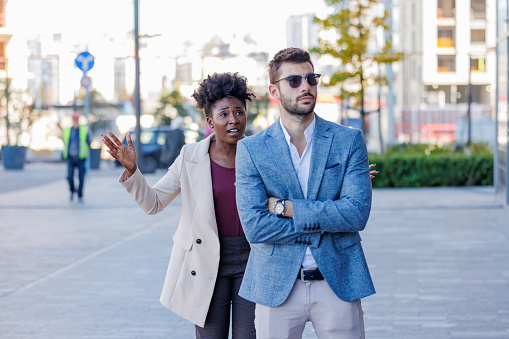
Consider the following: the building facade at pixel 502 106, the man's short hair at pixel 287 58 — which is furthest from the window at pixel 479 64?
the man's short hair at pixel 287 58

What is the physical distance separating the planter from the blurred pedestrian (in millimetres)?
24740

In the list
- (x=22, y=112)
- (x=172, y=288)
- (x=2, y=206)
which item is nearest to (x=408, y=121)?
(x=22, y=112)

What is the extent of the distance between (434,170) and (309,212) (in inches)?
585

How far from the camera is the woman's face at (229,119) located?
12.1 feet

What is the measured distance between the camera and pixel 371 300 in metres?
6.55

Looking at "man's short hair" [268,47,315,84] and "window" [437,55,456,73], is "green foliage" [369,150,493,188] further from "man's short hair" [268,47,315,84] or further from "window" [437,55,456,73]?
"window" [437,55,456,73]

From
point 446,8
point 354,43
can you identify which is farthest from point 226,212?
point 446,8

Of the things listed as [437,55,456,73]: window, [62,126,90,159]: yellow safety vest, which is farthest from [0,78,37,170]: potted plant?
[437,55,456,73]: window

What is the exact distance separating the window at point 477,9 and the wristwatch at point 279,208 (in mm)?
64108

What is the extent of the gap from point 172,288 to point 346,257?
1.04 metres

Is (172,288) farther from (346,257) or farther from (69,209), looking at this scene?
(69,209)

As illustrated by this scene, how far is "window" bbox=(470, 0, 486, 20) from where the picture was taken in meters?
63.5

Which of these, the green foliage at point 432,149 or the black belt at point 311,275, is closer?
the black belt at point 311,275

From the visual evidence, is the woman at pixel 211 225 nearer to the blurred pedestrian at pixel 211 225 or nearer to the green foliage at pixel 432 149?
the blurred pedestrian at pixel 211 225
